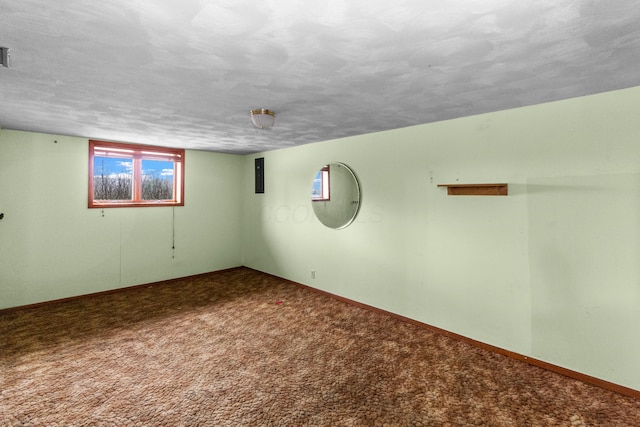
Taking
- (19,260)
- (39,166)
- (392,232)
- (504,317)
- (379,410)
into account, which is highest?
(39,166)

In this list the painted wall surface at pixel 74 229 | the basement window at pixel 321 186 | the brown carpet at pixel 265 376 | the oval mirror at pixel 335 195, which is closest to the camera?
the brown carpet at pixel 265 376

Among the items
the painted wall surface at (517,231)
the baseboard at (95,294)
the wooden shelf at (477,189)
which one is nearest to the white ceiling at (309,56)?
the painted wall surface at (517,231)

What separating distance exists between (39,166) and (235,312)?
10.2 ft

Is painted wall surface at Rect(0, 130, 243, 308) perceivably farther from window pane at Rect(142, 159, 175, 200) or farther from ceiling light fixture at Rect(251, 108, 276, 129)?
ceiling light fixture at Rect(251, 108, 276, 129)

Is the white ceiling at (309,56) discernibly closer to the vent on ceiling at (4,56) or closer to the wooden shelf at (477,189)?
the vent on ceiling at (4,56)

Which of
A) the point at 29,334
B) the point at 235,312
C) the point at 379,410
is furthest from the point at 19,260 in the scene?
the point at 379,410

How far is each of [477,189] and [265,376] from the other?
2471 millimetres

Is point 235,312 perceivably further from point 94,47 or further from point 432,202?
point 94,47

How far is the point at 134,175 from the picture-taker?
463 cm

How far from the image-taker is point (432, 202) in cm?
319

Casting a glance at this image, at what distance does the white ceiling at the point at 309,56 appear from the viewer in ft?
4.09

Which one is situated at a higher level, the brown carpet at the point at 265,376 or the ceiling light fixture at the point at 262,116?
the ceiling light fixture at the point at 262,116

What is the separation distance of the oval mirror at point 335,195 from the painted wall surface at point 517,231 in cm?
14

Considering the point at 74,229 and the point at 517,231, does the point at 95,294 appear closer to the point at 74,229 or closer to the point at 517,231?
the point at 74,229
